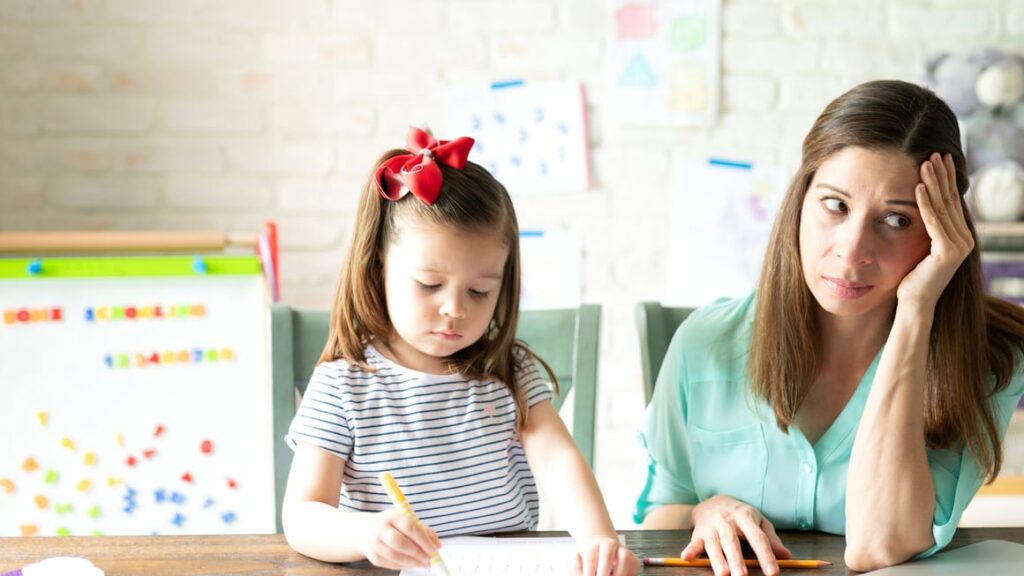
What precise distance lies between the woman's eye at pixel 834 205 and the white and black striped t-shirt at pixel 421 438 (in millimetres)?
443

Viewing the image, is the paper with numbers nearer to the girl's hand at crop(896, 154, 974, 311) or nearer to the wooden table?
the wooden table

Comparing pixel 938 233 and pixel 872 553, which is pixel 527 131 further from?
pixel 872 553

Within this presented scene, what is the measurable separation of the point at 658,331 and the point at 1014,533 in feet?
1.76

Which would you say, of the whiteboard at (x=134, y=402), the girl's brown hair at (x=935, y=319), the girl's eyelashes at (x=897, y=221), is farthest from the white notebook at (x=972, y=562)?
the whiteboard at (x=134, y=402)

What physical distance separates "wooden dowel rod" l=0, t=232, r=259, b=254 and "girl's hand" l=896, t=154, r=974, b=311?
Answer: 1.40 meters

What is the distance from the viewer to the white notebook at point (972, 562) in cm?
109

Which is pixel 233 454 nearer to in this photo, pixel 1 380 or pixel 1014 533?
pixel 1 380

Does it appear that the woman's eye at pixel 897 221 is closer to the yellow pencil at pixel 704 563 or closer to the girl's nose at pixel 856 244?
the girl's nose at pixel 856 244

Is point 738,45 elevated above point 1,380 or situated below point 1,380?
above

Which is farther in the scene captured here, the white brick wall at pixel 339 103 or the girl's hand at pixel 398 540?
the white brick wall at pixel 339 103

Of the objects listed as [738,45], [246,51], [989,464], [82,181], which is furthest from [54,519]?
[738,45]

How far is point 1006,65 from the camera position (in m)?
2.65

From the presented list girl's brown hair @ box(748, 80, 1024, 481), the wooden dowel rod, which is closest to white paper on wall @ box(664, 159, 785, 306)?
the wooden dowel rod

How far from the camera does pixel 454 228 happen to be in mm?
1188
